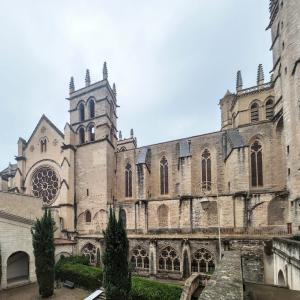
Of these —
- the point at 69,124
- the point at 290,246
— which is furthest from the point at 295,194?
the point at 69,124

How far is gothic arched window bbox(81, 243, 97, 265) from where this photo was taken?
71.5 feet

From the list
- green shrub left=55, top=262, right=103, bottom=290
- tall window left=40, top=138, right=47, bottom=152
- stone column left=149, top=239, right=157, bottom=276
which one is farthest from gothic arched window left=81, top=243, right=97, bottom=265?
tall window left=40, top=138, right=47, bottom=152

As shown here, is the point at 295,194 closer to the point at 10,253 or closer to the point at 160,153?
the point at 160,153

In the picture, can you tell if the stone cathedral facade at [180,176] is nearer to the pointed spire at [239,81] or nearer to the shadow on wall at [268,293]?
the pointed spire at [239,81]

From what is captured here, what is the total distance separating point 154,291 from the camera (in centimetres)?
1242

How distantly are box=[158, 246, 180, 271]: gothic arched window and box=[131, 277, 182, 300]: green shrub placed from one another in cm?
525

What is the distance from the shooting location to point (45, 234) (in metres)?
15.3

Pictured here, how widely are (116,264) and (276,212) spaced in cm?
1386

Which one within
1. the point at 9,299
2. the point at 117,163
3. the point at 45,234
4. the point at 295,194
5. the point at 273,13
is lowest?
the point at 9,299

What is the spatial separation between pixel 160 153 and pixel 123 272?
15.2m


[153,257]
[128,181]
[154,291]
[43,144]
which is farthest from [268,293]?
[43,144]

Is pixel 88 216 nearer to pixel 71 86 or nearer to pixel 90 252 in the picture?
pixel 90 252

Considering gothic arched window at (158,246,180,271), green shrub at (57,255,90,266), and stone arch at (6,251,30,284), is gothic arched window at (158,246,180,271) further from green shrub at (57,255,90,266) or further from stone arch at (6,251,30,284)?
stone arch at (6,251,30,284)

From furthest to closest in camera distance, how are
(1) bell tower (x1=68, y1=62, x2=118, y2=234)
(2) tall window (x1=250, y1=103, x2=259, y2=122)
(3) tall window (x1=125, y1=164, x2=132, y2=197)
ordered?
(2) tall window (x1=250, y1=103, x2=259, y2=122), (3) tall window (x1=125, y1=164, x2=132, y2=197), (1) bell tower (x1=68, y1=62, x2=118, y2=234)
